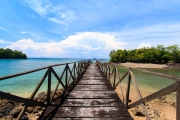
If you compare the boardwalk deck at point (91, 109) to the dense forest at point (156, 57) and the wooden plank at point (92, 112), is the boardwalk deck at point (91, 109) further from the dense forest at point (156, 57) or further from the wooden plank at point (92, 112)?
the dense forest at point (156, 57)

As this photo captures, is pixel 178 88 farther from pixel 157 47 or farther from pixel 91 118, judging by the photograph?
pixel 157 47

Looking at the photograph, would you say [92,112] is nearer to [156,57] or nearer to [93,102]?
[93,102]

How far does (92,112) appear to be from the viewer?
3637 mm

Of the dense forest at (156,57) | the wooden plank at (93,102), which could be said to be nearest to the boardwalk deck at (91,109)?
the wooden plank at (93,102)

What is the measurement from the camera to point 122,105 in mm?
4148

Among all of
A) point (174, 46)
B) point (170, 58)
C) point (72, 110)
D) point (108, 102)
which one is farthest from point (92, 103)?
point (174, 46)

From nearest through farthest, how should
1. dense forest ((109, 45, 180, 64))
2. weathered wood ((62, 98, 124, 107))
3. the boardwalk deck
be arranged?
1. the boardwalk deck
2. weathered wood ((62, 98, 124, 107))
3. dense forest ((109, 45, 180, 64))

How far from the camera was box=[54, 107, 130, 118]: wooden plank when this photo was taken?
346 cm

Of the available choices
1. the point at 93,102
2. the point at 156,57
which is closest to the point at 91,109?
the point at 93,102

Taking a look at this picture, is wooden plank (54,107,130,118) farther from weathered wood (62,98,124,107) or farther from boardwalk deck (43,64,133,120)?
weathered wood (62,98,124,107)

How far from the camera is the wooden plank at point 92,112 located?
11.3 ft

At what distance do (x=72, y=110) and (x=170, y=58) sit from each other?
73870mm

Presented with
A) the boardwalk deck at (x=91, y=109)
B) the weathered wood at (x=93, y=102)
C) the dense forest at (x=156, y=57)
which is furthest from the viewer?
the dense forest at (x=156, y=57)

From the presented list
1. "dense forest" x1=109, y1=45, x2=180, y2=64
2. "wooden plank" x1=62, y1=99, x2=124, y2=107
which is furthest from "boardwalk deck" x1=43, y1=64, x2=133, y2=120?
"dense forest" x1=109, y1=45, x2=180, y2=64
